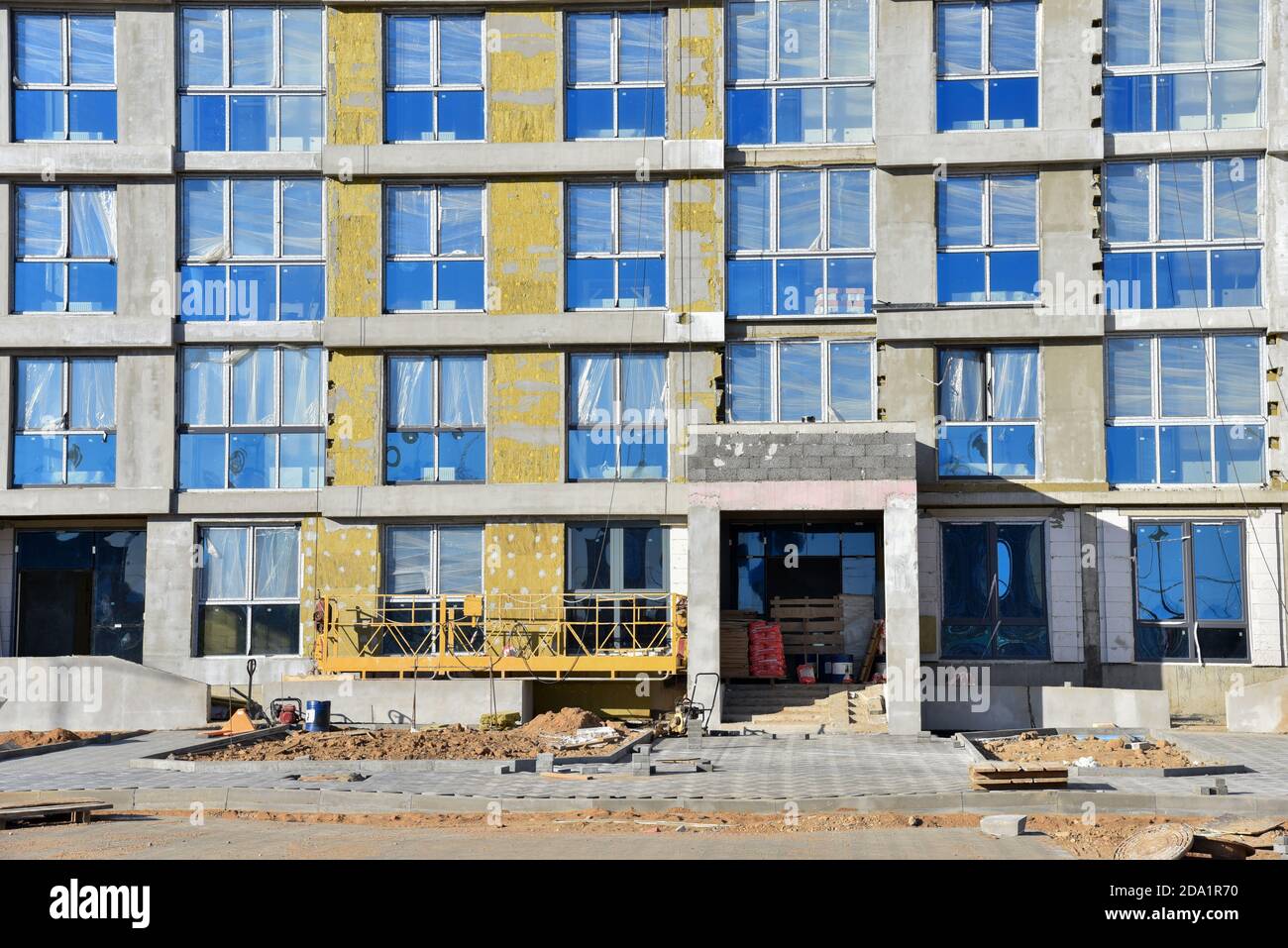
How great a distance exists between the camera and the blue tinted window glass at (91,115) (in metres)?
30.5

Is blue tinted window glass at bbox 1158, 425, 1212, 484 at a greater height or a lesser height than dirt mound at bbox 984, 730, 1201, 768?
greater

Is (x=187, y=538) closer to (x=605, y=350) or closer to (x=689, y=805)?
(x=605, y=350)

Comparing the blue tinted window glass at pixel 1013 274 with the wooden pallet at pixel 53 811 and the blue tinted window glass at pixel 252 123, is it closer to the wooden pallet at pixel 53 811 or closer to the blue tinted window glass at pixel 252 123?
the blue tinted window glass at pixel 252 123

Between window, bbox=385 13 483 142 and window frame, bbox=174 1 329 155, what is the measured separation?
144 cm

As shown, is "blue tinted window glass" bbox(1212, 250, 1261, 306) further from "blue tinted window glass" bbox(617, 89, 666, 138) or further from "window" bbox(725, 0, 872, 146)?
"blue tinted window glass" bbox(617, 89, 666, 138)

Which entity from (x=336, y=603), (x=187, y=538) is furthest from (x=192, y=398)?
(x=336, y=603)

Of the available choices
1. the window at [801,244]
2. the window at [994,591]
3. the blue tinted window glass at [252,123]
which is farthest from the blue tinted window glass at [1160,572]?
the blue tinted window glass at [252,123]

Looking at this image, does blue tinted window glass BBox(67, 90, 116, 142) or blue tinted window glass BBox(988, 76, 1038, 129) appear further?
blue tinted window glass BBox(67, 90, 116, 142)

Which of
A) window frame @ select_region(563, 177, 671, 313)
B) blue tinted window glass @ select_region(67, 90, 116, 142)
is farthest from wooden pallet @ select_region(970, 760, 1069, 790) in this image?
blue tinted window glass @ select_region(67, 90, 116, 142)

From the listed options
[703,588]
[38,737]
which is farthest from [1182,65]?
[38,737]

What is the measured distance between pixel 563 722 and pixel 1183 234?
1538 cm

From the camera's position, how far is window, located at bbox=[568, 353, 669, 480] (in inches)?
1169

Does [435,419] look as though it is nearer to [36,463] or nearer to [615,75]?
[615,75]

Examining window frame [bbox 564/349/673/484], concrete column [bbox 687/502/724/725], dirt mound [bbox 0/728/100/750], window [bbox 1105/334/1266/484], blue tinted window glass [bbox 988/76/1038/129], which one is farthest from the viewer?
window frame [bbox 564/349/673/484]
